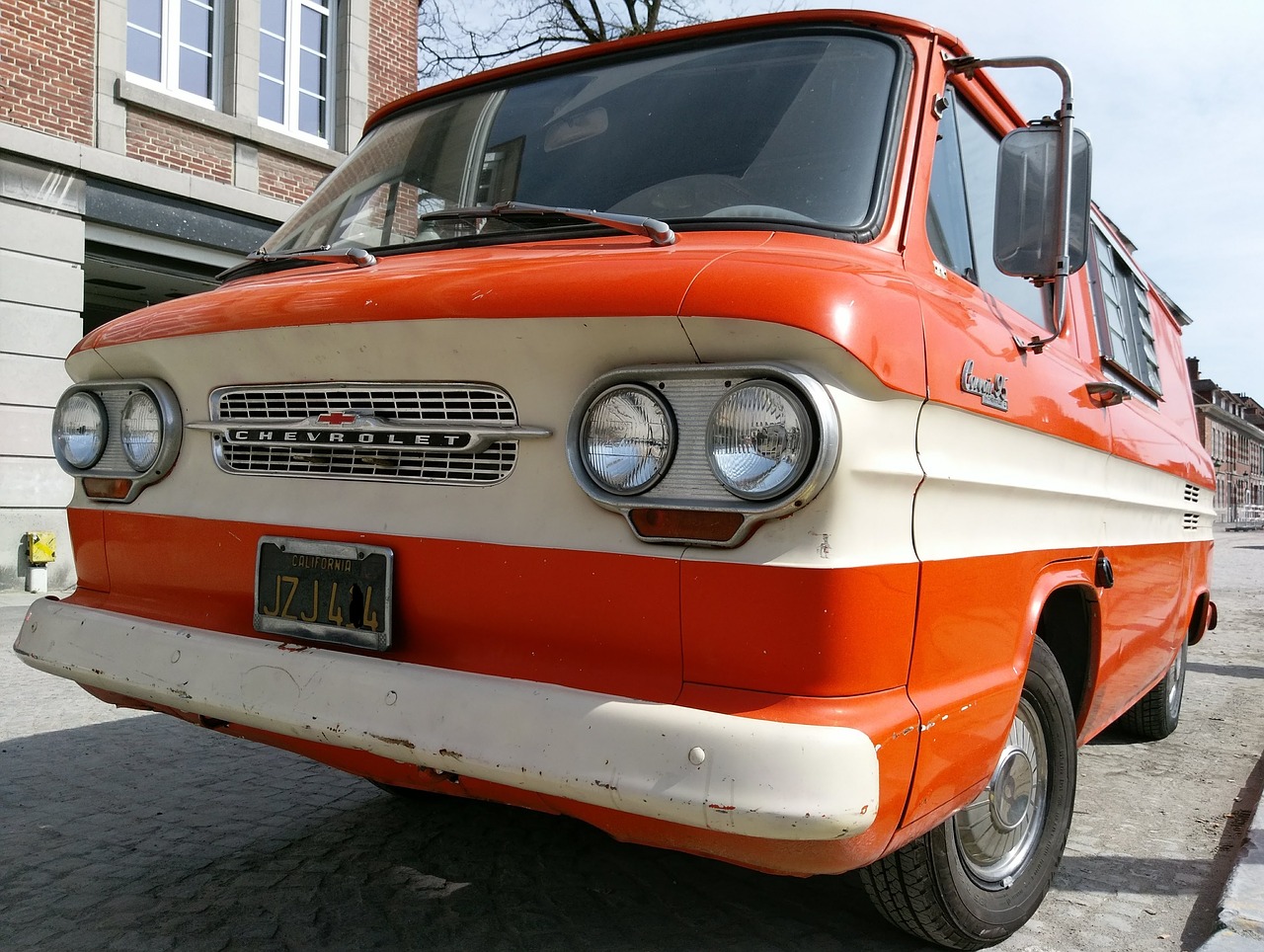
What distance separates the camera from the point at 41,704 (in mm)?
5281

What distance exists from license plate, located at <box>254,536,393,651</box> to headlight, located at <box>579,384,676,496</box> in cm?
53

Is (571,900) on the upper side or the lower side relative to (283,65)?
lower

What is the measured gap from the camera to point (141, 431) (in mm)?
2785

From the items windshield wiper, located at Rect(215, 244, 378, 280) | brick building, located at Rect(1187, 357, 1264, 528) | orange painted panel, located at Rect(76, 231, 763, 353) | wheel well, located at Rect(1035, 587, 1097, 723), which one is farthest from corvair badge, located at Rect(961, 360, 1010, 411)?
brick building, located at Rect(1187, 357, 1264, 528)

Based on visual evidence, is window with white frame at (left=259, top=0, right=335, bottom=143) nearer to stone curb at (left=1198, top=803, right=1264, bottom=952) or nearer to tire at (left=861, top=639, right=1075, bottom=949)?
tire at (left=861, top=639, right=1075, bottom=949)

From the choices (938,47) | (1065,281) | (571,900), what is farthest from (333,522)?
(1065,281)

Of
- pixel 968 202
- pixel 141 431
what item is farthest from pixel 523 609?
pixel 968 202

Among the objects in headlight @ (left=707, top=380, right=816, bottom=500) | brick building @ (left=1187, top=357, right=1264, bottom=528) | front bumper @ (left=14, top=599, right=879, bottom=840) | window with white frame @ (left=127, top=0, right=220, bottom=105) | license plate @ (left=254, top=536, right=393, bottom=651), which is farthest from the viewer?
brick building @ (left=1187, top=357, right=1264, bottom=528)

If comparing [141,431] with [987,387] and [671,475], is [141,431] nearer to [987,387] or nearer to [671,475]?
[671,475]

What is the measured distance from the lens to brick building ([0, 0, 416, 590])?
415 inches

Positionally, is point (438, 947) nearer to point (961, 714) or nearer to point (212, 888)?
point (212, 888)

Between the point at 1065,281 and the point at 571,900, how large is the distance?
92.6 inches

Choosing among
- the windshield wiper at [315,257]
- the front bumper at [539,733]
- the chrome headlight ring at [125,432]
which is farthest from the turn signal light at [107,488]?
the windshield wiper at [315,257]

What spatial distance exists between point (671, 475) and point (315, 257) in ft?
4.67
